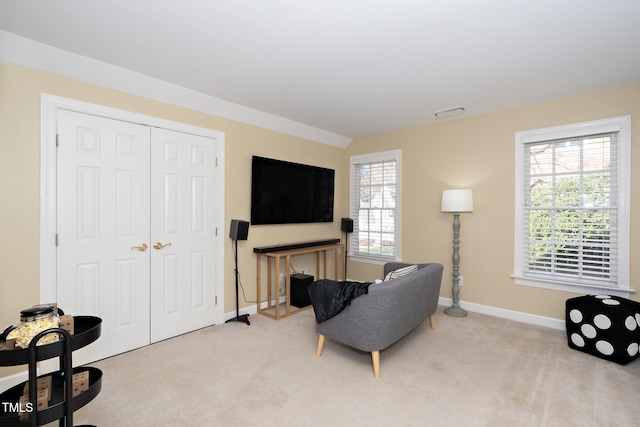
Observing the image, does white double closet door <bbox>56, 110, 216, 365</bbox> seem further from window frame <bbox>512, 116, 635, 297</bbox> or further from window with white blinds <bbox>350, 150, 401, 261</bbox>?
window frame <bbox>512, 116, 635, 297</bbox>

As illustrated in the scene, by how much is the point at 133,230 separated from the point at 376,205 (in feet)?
11.2

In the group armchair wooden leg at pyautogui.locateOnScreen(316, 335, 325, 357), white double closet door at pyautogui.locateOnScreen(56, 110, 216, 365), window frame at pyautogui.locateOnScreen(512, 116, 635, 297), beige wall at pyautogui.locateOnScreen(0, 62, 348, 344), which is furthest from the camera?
window frame at pyautogui.locateOnScreen(512, 116, 635, 297)

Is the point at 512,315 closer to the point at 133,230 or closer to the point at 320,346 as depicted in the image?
the point at 320,346

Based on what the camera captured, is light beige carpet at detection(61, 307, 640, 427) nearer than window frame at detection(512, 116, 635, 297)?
Yes

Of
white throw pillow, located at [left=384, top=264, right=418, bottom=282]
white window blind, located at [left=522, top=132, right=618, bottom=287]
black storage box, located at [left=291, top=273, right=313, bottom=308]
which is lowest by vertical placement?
black storage box, located at [left=291, top=273, right=313, bottom=308]

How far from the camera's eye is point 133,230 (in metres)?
2.92

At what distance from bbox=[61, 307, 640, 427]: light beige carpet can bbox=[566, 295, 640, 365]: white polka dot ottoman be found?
0.31 ft

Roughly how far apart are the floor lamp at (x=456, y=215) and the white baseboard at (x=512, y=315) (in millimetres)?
167

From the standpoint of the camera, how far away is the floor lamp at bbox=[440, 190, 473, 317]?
3.78 metres

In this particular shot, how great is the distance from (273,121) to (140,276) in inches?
94.4

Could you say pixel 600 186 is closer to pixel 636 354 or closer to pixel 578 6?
pixel 636 354

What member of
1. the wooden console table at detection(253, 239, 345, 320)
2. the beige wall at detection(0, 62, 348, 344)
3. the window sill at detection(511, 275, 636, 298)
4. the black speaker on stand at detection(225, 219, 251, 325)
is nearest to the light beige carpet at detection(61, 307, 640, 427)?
the black speaker on stand at detection(225, 219, 251, 325)

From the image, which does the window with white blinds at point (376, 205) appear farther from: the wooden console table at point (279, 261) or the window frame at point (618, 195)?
the window frame at point (618, 195)

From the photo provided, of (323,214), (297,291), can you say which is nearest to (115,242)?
(297,291)
